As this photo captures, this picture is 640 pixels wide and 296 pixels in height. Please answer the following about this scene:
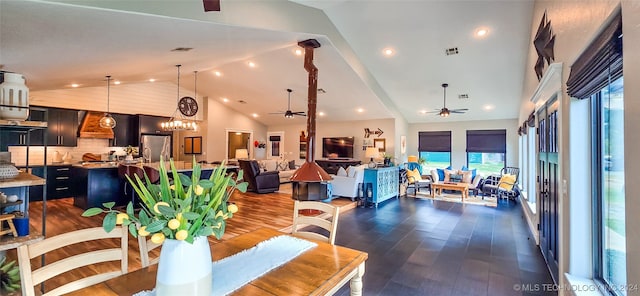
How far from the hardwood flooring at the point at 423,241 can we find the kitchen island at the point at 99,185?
36 centimetres

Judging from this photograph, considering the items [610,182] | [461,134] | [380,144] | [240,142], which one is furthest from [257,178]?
[461,134]

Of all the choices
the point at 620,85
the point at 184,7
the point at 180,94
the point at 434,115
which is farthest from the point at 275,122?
the point at 620,85

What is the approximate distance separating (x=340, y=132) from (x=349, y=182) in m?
4.49

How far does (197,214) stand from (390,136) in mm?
9187

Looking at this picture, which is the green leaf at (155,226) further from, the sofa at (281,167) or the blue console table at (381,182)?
the sofa at (281,167)

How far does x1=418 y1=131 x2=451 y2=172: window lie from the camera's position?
33.2ft

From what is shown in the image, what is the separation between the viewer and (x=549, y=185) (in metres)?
3.07

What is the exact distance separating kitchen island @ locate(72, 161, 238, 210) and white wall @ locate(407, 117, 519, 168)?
814cm

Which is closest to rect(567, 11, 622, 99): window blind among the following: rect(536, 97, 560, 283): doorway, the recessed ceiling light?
rect(536, 97, 560, 283): doorway

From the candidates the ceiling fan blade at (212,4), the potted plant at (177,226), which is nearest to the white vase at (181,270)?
the potted plant at (177,226)

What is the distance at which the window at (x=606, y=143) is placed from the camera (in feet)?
4.99

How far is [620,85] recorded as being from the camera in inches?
64.3

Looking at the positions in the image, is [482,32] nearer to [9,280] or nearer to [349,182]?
[349,182]

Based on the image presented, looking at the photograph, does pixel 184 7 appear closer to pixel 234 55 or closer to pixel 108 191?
pixel 234 55
